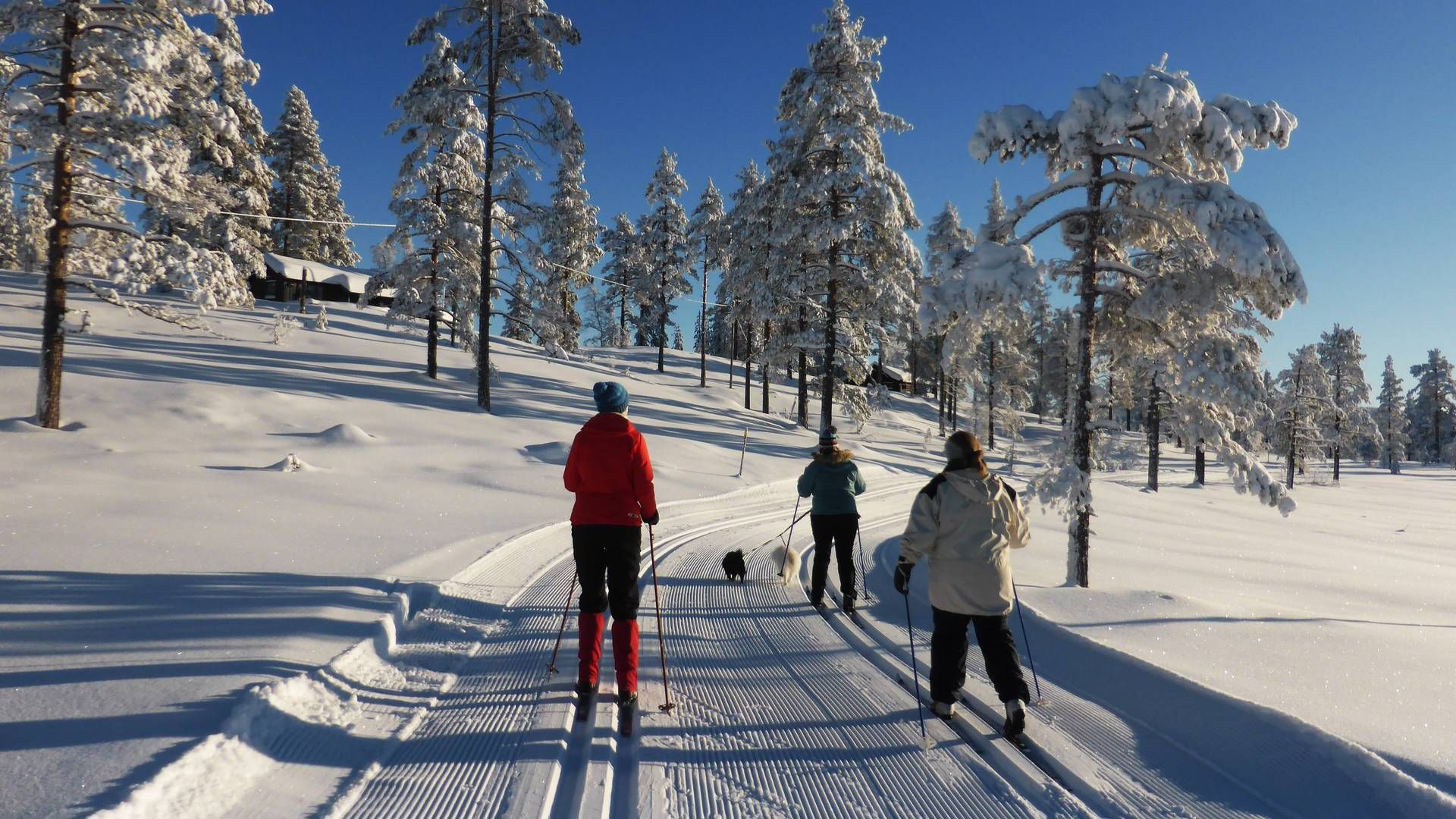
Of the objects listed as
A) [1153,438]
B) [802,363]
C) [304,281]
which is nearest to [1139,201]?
[802,363]

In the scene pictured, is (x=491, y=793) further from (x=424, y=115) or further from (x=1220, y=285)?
(x=424, y=115)

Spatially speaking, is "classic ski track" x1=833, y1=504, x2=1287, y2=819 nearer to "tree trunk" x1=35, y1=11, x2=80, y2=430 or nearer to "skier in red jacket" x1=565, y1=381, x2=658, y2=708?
"skier in red jacket" x1=565, y1=381, x2=658, y2=708

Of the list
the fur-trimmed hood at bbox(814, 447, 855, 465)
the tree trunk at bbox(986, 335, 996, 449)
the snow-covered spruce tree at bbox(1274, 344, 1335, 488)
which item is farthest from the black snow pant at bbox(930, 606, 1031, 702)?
the snow-covered spruce tree at bbox(1274, 344, 1335, 488)

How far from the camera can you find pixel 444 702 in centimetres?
421

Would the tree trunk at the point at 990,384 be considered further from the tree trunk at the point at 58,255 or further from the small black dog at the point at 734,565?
the tree trunk at the point at 58,255

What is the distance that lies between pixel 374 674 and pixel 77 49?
44.7ft

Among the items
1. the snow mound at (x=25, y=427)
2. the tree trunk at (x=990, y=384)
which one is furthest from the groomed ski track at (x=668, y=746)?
the tree trunk at (x=990, y=384)

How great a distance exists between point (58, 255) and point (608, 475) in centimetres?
1392

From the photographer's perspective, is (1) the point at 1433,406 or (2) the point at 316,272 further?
(1) the point at 1433,406

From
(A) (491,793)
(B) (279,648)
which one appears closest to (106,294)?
(B) (279,648)

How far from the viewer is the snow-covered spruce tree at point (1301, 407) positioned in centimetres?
4622

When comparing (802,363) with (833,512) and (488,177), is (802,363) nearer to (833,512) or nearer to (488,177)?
(488,177)

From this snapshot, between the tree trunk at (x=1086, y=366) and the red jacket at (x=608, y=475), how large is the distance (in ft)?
24.6

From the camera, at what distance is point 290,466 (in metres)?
11.2
